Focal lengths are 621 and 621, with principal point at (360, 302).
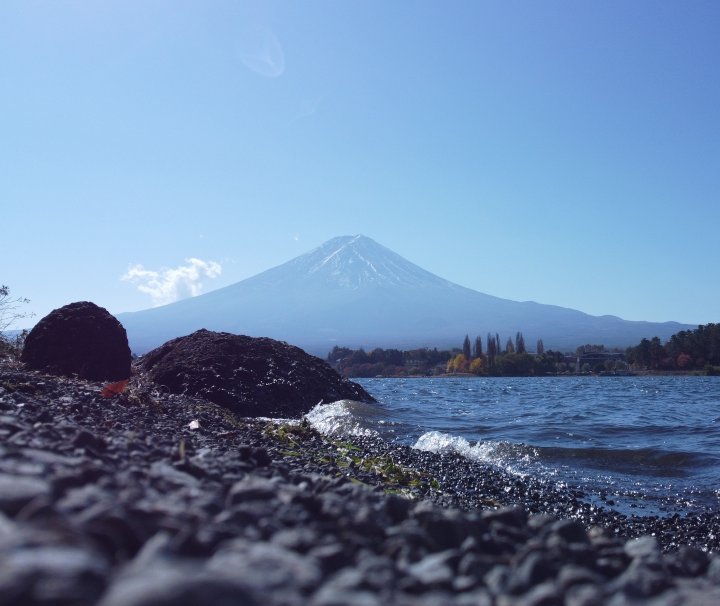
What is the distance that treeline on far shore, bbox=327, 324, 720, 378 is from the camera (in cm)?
6806

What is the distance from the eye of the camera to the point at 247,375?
16094 mm

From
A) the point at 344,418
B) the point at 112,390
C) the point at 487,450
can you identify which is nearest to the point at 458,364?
the point at 344,418

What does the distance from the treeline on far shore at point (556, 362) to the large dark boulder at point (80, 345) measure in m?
55.5

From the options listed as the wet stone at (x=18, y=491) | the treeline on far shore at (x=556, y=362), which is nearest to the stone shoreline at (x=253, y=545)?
the wet stone at (x=18, y=491)

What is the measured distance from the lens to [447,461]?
9.63m

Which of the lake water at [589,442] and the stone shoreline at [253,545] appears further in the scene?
the lake water at [589,442]

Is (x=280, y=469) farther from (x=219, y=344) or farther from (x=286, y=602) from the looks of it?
(x=219, y=344)

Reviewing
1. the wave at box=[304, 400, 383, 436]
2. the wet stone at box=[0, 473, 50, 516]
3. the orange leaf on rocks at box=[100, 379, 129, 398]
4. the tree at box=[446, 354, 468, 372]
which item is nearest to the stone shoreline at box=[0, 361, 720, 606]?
the wet stone at box=[0, 473, 50, 516]

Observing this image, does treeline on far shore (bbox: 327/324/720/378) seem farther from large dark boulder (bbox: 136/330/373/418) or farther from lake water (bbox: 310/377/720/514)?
lake water (bbox: 310/377/720/514)

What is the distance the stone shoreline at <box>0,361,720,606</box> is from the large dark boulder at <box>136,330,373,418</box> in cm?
1069

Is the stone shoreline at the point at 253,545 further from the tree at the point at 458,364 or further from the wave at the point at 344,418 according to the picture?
the tree at the point at 458,364

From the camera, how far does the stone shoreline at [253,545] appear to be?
1.62 m

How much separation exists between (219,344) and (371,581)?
15.8m

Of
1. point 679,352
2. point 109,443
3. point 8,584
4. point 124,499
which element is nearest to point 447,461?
point 109,443
